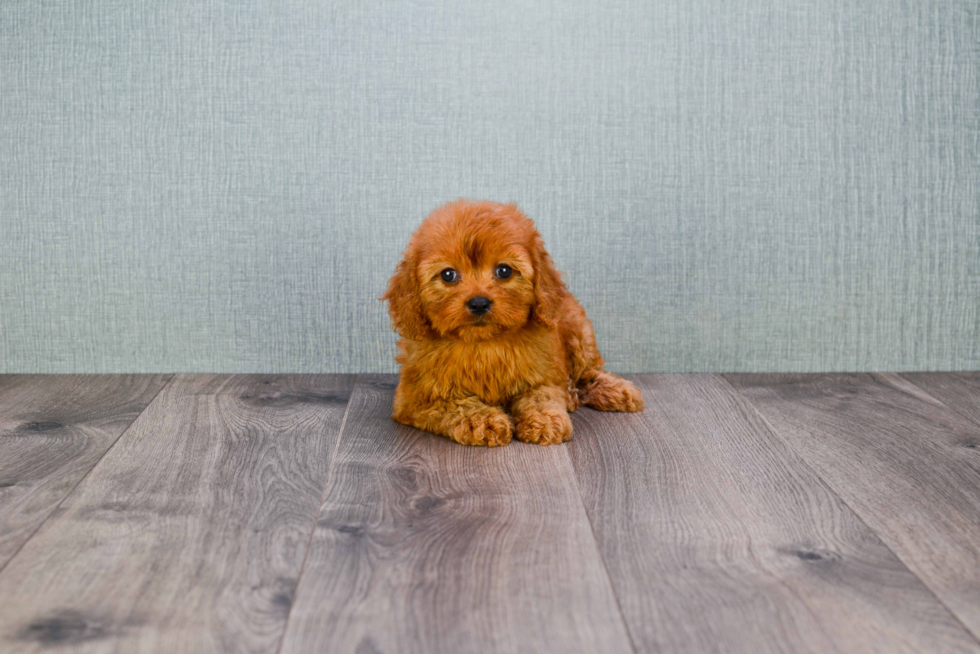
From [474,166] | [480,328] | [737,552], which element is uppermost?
[474,166]

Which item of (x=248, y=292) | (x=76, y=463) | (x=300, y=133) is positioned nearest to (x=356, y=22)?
(x=300, y=133)

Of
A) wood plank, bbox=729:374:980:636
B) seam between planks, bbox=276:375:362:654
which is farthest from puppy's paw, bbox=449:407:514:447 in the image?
wood plank, bbox=729:374:980:636

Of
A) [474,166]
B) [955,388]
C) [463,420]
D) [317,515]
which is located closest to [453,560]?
[317,515]

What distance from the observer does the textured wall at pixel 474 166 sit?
220 cm

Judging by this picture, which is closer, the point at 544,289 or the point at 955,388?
the point at 544,289

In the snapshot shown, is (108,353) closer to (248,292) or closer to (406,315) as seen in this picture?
(248,292)

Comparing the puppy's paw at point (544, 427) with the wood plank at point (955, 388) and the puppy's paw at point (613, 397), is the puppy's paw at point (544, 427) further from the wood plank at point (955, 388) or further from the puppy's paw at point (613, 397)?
the wood plank at point (955, 388)

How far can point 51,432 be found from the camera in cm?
186

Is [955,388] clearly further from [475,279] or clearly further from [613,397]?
[475,279]

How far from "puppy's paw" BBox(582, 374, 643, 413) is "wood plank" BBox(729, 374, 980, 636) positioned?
282mm

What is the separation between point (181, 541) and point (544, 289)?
81 centimetres

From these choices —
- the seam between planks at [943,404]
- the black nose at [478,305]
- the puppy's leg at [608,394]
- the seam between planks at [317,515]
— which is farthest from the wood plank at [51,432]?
the seam between planks at [943,404]

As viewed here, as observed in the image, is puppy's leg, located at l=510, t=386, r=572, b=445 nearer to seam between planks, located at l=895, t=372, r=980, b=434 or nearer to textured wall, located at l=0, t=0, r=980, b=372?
textured wall, located at l=0, t=0, r=980, b=372

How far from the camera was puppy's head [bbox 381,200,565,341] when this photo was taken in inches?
67.4
